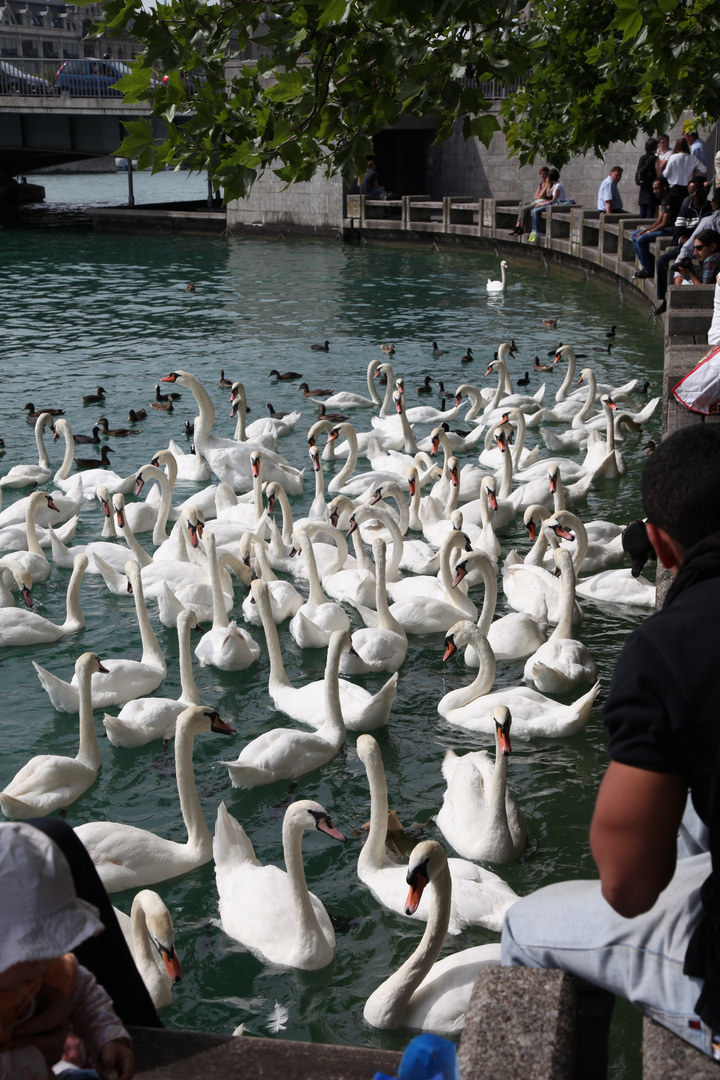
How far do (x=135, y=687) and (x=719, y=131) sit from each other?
69.4 ft

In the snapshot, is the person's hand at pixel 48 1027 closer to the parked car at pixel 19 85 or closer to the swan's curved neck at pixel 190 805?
the swan's curved neck at pixel 190 805

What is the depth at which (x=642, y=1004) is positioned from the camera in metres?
2.77

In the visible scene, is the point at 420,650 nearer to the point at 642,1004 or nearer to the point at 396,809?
the point at 396,809


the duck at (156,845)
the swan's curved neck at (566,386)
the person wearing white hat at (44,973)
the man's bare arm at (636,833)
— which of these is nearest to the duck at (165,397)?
the swan's curved neck at (566,386)

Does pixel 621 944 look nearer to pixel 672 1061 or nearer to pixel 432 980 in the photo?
pixel 672 1061

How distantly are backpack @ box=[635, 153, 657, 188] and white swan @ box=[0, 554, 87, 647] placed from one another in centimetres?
1884

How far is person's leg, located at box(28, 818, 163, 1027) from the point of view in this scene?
3.13 m

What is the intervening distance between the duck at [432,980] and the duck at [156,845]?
158 centimetres

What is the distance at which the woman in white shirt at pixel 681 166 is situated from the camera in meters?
21.1

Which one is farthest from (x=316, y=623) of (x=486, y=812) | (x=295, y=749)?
(x=486, y=812)

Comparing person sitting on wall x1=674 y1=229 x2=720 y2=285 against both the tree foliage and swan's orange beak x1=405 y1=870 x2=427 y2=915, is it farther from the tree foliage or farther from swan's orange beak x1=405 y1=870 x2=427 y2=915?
swan's orange beak x1=405 y1=870 x2=427 y2=915

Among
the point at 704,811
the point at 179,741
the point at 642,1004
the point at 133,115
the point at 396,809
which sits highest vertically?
the point at 133,115

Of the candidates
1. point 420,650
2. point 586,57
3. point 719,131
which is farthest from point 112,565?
point 719,131

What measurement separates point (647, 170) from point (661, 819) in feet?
78.3
